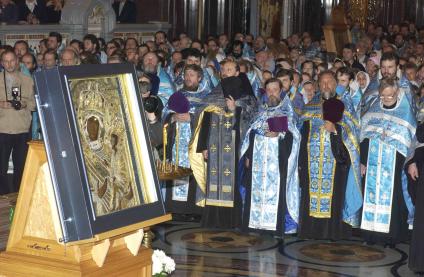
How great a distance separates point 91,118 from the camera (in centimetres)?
420

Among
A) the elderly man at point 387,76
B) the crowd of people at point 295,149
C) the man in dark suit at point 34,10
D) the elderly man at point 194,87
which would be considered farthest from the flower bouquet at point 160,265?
the man in dark suit at point 34,10

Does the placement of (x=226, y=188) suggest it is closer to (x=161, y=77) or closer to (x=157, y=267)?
(x=161, y=77)

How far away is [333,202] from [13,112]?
359 cm

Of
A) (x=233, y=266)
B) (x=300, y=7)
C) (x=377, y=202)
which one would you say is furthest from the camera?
(x=300, y=7)

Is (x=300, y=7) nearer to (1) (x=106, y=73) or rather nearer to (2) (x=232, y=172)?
(2) (x=232, y=172)

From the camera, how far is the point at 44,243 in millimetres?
4289

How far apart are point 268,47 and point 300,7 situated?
11.6m

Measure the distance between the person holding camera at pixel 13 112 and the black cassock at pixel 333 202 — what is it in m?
3.03

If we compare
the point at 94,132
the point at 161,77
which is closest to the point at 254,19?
the point at 161,77

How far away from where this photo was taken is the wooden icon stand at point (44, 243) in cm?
421

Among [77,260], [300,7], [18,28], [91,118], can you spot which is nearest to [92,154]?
[91,118]

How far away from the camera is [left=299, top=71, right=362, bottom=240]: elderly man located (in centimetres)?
934

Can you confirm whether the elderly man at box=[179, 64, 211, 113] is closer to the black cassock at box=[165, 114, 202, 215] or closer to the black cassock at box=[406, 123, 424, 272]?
the black cassock at box=[165, 114, 202, 215]

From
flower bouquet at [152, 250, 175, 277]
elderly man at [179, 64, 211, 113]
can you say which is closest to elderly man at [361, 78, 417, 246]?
elderly man at [179, 64, 211, 113]
